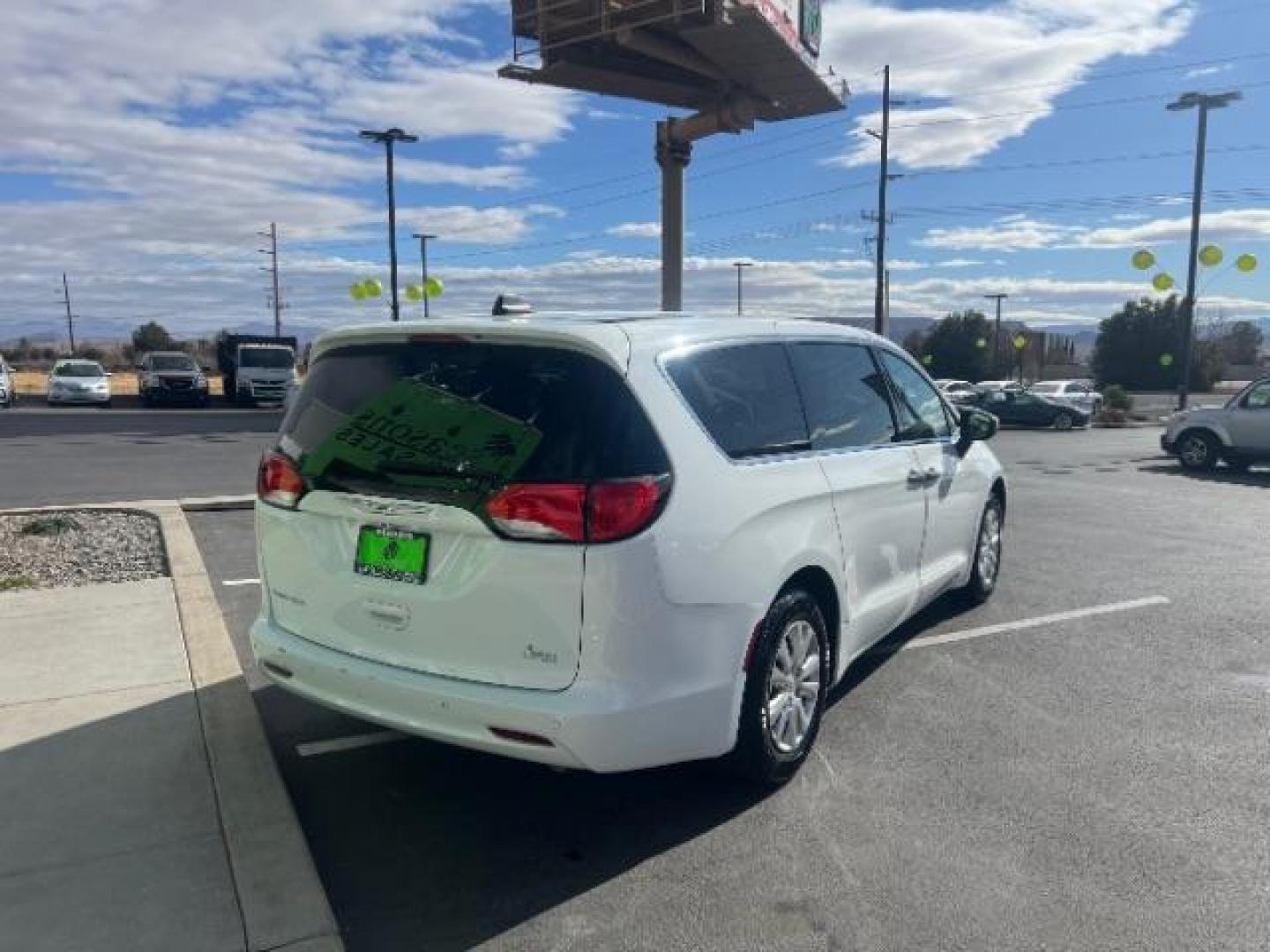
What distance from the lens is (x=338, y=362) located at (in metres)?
3.82

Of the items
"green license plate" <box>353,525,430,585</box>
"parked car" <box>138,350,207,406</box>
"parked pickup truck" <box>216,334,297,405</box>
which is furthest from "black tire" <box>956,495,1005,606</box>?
"parked car" <box>138,350,207,406</box>

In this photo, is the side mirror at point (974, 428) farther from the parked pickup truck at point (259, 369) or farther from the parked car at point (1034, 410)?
the parked pickup truck at point (259, 369)

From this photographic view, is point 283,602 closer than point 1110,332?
Yes

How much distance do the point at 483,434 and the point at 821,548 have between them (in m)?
1.50

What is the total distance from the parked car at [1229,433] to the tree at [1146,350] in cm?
5888

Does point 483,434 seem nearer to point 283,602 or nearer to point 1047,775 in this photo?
point 283,602

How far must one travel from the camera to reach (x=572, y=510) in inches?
123

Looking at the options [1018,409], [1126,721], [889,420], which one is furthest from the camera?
[1018,409]

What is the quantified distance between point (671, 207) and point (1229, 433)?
23.6m

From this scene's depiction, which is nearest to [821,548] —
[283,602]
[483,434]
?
[483,434]

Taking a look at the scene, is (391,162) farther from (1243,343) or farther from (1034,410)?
(1243,343)

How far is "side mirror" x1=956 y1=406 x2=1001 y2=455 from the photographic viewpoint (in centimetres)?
590

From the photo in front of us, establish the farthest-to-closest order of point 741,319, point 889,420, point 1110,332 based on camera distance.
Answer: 1. point 1110,332
2. point 889,420
3. point 741,319

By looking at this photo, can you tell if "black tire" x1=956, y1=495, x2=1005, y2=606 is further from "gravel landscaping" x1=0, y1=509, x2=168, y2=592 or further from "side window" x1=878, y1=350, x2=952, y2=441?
"gravel landscaping" x1=0, y1=509, x2=168, y2=592
